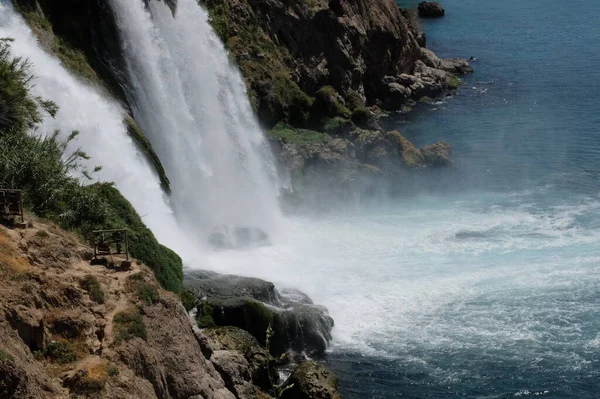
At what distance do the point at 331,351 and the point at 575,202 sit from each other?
943 inches

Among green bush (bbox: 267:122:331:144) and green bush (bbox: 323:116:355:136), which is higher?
green bush (bbox: 323:116:355:136)

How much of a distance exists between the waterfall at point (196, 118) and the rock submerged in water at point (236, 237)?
0.64 meters

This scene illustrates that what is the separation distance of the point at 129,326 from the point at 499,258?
2487cm

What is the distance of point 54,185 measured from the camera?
2788 cm

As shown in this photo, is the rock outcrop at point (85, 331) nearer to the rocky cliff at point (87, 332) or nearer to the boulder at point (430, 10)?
the rocky cliff at point (87, 332)

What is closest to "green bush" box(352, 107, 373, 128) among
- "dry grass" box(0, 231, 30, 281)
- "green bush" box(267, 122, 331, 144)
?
"green bush" box(267, 122, 331, 144)

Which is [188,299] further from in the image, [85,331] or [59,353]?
[59,353]

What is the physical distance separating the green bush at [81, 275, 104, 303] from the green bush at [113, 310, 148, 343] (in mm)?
681

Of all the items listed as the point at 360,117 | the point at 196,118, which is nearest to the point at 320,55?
the point at 360,117

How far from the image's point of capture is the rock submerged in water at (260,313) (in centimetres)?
3331

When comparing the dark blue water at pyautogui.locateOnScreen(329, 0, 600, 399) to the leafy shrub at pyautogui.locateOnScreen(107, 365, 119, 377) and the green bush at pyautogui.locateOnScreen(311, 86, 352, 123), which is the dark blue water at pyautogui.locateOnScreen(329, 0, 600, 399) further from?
the leafy shrub at pyautogui.locateOnScreen(107, 365, 119, 377)

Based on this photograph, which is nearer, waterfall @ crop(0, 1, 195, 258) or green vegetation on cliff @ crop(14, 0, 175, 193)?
waterfall @ crop(0, 1, 195, 258)

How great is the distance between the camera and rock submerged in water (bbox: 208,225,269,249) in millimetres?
42688

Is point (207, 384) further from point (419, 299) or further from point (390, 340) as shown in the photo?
point (419, 299)
